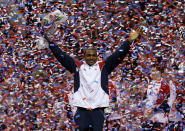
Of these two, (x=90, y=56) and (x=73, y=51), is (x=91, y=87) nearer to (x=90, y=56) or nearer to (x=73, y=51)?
(x=90, y=56)

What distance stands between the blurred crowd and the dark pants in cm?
289

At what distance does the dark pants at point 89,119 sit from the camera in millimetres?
5012

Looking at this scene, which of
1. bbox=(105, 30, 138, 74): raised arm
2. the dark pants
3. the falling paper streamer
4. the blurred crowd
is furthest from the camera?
the blurred crowd

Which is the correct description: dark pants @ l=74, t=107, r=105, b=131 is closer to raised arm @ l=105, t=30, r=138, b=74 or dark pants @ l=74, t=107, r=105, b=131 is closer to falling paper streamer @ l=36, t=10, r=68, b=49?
raised arm @ l=105, t=30, r=138, b=74

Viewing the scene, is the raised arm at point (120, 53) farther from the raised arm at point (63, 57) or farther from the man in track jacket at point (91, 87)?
the raised arm at point (63, 57)

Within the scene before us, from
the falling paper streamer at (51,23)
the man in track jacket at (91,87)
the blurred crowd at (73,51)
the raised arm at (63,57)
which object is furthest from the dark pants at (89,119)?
the blurred crowd at (73,51)

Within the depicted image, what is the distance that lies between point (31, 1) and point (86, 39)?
176 centimetres

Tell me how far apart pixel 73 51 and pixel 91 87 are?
3.89m

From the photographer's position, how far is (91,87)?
5031mm

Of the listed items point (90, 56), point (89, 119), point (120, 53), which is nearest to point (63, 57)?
point (90, 56)

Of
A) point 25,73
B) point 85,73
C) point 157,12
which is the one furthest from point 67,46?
point 85,73

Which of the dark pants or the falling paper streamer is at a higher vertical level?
the falling paper streamer

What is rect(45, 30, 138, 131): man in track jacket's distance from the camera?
5023mm

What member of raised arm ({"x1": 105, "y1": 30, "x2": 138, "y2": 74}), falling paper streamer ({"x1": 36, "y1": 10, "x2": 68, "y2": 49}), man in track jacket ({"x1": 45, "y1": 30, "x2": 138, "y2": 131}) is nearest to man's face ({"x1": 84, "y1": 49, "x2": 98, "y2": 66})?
man in track jacket ({"x1": 45, "y1": 30, "x2": 138, "y2": 131})
